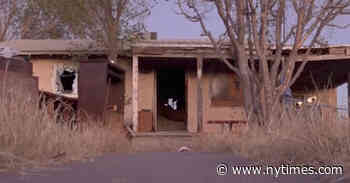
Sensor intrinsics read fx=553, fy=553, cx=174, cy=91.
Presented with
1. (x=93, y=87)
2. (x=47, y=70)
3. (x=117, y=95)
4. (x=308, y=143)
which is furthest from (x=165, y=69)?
(x=308, y=143)

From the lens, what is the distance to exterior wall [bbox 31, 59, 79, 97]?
17.3 m

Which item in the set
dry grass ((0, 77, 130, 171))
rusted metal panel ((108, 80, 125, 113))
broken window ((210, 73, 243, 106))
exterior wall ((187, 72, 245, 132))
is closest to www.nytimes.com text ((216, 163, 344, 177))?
dry grass ((0, 77, 130, 171))

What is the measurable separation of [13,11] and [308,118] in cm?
2284

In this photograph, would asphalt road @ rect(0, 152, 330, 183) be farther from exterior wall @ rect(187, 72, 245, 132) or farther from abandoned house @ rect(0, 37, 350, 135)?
exterior wall @ rect(187, 72, 245, 132)

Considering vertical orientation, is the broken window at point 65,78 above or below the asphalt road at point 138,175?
above

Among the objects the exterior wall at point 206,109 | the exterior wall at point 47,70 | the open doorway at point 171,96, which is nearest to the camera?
the exterior wall at point 47,70

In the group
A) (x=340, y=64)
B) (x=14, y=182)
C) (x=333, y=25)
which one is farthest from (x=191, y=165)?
(x=340, y=64)

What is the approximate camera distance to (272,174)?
501 centimetres

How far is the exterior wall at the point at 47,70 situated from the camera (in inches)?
682

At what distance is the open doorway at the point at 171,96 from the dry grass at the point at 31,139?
1202 centimetres

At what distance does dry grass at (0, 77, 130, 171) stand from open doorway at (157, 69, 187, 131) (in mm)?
12018

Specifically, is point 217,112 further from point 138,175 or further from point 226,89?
point 138,175

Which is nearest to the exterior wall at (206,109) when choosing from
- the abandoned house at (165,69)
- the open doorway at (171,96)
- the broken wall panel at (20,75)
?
the abandoned house at (165,69)

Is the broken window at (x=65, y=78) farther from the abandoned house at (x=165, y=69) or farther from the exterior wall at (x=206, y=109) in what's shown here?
the exterior wall at (x=206, y=109)
